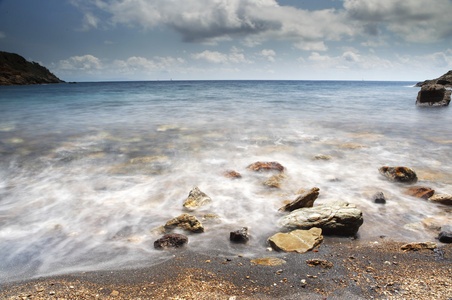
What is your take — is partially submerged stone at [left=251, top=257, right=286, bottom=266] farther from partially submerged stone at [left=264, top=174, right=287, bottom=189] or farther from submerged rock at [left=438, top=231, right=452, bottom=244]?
partially submerged stone at [left=264, top=174, right=287, bottom=189]

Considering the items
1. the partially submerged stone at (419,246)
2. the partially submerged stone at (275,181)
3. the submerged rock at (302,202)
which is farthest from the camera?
the partially submerged stone at (275,181)

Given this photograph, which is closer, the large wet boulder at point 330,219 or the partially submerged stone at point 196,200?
the large wet boulder at point 330,219

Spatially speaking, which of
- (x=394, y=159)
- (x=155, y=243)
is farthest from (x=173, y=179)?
(x=394, y=159)

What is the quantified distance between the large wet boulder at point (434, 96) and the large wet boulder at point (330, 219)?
26228 millimetres

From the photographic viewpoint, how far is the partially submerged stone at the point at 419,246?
348cm

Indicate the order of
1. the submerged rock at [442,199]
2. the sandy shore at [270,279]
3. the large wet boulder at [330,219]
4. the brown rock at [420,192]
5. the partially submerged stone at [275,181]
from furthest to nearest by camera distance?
the partially submerged stone at [275,181] → the brown rock at [420,192] → the submerged rock at [442,199] → the large wet boulder at [330,219] → the sandy shore at [270,279]

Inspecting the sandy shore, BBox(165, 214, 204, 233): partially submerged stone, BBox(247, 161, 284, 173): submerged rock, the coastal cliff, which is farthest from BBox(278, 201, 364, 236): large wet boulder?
the coastal cliff

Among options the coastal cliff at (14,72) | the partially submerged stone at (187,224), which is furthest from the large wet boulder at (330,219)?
the coastal cliff at (14,72)

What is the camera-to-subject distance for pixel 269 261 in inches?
129

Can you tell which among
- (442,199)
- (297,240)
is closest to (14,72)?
(297,240)

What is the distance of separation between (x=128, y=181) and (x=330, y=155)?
6.31m

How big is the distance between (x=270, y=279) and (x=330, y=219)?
164cm

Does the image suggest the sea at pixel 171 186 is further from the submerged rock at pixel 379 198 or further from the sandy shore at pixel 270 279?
the sandy shore at pixel 270 279

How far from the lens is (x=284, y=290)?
2.75m
